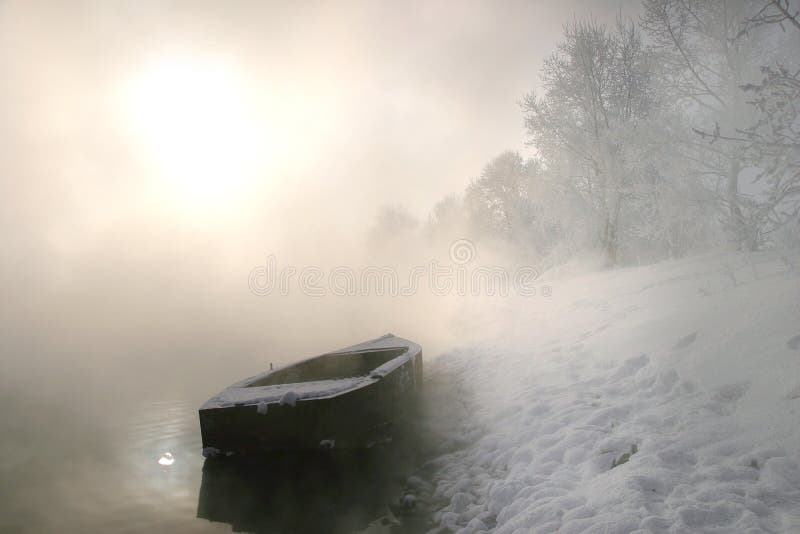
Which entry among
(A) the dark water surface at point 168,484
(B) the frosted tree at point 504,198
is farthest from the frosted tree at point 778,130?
(B) the frosted tree at point 504,198

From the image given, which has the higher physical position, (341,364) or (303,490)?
(341,364)

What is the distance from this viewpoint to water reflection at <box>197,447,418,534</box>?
18.9ft

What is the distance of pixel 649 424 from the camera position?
5.19 m

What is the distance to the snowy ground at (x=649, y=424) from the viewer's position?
3.79 metres

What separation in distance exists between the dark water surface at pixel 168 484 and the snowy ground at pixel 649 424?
1.09 m

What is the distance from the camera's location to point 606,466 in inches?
189

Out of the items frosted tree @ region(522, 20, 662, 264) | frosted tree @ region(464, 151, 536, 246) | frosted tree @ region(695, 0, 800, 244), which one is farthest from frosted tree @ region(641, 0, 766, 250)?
frosted tree @ region(464, 151, 536, 246)

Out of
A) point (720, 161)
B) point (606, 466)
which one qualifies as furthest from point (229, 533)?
point (720, 161)

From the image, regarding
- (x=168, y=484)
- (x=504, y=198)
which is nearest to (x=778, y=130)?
(x=168, y=484)

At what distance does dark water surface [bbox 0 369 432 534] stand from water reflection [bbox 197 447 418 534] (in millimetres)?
16

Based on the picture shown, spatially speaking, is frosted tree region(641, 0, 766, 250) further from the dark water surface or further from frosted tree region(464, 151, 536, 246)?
frosted tree region(464, 151, 536, 246)

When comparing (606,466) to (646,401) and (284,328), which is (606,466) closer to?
(646,401)

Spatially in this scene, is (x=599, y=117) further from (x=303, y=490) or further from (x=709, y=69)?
(x=303, y=490)

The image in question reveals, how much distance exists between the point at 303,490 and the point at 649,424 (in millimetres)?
4850
